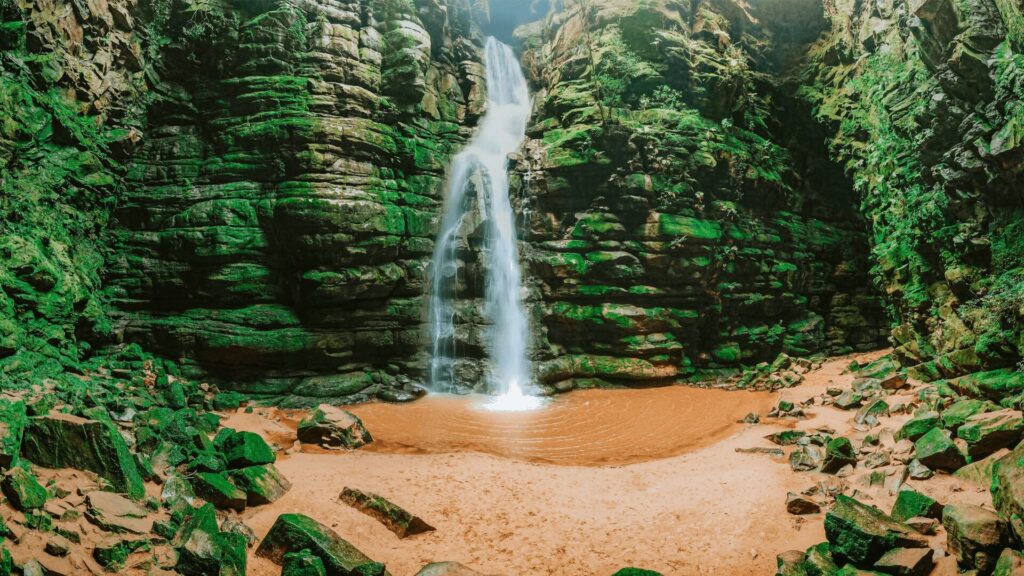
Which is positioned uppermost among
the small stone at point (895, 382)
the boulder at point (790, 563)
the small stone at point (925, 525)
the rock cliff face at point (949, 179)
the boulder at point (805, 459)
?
the rock cliff face at point (949, 179)

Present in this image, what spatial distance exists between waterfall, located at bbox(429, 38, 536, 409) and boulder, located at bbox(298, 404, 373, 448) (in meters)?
4.45

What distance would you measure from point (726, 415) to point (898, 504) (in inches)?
270

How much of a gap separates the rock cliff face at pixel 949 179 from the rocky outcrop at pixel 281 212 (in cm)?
1291

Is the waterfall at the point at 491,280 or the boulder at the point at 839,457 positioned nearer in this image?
the boulder at the point at 839,457

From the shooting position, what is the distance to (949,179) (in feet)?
28.7

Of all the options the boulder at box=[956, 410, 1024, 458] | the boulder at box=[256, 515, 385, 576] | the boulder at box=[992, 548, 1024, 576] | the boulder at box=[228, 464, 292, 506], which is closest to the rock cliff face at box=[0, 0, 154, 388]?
the boulder at box=[228, 464, 292, 506]

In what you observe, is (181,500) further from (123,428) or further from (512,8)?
(512,8)

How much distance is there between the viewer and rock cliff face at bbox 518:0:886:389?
16.1 meters

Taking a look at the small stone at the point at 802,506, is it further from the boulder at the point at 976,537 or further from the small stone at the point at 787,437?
the small stone at the point at 787,437

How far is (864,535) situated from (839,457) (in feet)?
9.83

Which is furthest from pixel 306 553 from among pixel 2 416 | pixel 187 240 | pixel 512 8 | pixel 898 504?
pixel 512 8

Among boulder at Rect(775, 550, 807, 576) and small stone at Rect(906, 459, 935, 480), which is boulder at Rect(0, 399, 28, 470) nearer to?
boulder at Rect(775, 550, 807, 576)

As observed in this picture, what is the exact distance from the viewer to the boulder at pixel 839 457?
735 cm

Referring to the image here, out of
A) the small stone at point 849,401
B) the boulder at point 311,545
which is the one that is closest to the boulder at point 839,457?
the small stone at point 849,401
